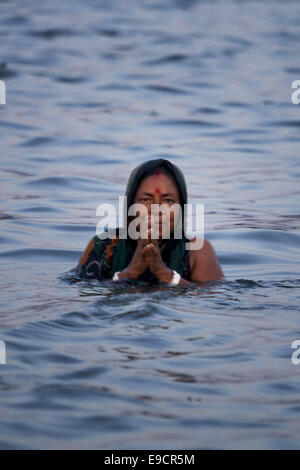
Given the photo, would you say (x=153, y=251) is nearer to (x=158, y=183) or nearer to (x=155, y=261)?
(x=155, y=261)

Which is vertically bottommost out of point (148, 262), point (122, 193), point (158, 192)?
point (148, 262)

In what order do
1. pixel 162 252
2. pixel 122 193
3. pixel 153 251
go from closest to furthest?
pixel 153 251 < pixel 162 252 < pixel 122 193

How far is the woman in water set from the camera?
681 cm

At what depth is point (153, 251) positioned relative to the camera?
666 cm

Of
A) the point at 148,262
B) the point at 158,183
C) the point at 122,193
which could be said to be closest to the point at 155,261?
the point at 148,262

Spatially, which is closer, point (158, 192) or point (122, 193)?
point (158, 192)

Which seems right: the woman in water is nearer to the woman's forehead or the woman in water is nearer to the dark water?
the woman's forehead

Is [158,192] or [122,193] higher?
[122,193]

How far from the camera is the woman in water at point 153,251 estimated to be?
268 inches

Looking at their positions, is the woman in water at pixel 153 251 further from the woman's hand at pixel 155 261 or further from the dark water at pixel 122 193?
the dark water at pixel 122 193

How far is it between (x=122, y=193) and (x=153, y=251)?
551 centimetres

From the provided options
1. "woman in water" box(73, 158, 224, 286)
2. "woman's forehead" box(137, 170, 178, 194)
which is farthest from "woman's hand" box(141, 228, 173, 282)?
"woman's forehead" box(137, 170, 178, 194)

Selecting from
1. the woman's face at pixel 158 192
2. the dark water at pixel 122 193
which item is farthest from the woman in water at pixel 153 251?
the dark water at pixel 122 193

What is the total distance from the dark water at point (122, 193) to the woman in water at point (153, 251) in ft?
0.58
